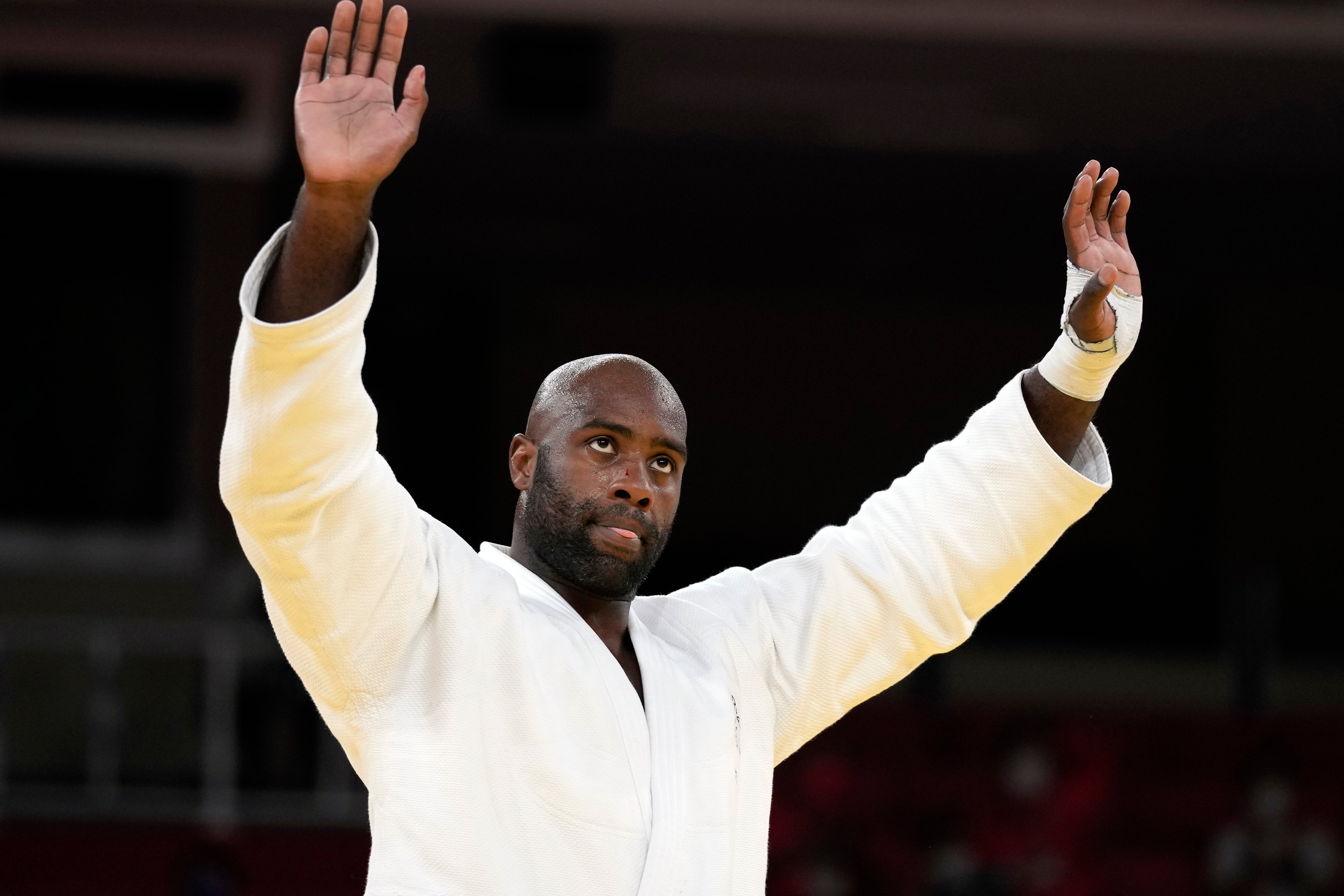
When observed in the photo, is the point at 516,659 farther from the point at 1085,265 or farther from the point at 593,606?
the point at 1085,265

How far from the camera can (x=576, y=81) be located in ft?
23.8

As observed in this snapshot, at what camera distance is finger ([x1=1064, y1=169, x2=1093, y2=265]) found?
2049 mm

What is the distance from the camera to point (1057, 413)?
206 centimetres

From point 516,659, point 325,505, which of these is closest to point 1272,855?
point 516,659

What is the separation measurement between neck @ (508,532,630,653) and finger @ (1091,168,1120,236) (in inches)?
29.5

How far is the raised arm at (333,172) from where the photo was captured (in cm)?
153

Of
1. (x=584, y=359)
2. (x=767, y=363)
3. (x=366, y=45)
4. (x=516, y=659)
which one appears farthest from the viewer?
(x=767, y=363)

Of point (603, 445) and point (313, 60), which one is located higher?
point (313, 60)

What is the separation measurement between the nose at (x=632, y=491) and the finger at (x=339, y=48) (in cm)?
52

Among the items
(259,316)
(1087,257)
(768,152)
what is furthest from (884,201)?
(259,316)

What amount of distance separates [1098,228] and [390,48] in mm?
936

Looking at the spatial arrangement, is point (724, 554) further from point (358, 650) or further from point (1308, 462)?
point (358, 650)

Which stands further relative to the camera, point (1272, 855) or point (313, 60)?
point (1272, 855)

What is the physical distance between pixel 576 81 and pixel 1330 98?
348 centimetres
